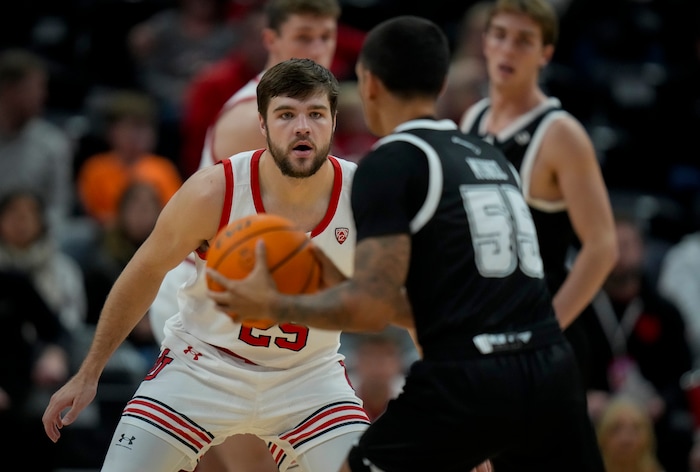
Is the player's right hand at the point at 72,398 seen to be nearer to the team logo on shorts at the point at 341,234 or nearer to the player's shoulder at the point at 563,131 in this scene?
the team logo on shorts at the point at 341,234

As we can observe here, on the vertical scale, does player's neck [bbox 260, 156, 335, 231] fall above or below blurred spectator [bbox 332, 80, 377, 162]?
above

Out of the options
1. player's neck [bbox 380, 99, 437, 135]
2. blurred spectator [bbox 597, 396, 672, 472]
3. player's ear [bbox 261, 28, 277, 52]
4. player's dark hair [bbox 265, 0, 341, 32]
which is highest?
player's dark hair [bbox 265, 0, 341, 32]

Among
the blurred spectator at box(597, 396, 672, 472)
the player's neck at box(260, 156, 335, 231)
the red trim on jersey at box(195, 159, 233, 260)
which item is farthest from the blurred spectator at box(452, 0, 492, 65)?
the red trim on jersey at box(195, 159, 233, 260)

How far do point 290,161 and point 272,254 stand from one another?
32.1 inches

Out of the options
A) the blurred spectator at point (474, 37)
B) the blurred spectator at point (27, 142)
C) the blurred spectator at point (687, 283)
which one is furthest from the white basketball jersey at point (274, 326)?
the blurred spectator at point (474, 37)

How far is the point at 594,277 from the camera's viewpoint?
244 inches

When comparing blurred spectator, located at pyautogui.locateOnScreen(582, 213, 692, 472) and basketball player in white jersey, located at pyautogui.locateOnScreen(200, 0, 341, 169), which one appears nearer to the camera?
basketball player in white jersey, located at pyautogui.locateOnScreen(200, 0, 341, 169)

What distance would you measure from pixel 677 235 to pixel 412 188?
796cm

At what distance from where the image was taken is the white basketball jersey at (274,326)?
17.0ft

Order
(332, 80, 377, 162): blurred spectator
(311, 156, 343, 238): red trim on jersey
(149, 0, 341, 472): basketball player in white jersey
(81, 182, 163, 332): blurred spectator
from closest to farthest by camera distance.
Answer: (311, 156, 343, 238): red trim on jersey, (149, 0, 341, 472): basketball player in white jersey, (81, 182, 163, 332): blurred spectator, (332, 80, 377, 162): blurred spectator

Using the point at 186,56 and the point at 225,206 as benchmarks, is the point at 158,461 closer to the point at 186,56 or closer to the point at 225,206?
the point at 225,206

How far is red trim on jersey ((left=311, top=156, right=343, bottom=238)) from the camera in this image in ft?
17.1

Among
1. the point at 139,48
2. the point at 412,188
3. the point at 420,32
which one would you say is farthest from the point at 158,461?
the point at 139,48

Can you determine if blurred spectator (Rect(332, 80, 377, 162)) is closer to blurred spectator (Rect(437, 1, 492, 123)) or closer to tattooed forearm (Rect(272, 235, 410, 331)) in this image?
blurred spectator (Rect(437, 1, 492, 123))
